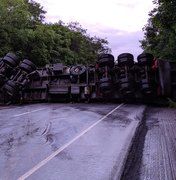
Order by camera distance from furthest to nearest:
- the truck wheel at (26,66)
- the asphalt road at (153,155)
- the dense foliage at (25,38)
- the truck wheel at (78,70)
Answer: the dense foliage at (25,38) → the truck wheel at (26,66) → the truck wheel at (78,70) → the asphalt road at (153,155)

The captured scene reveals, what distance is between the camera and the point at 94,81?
20406 mm

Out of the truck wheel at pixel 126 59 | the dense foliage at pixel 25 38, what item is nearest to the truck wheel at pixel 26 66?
the truck wheel at pixel 126 59

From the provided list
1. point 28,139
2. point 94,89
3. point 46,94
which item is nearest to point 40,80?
point 46,94

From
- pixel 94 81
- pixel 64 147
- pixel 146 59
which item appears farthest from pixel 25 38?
pixel 64 147

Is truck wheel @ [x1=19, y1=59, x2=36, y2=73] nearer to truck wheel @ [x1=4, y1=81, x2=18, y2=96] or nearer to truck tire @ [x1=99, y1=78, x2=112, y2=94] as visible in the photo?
truck wheel @ [x1=4, y1=81, x2=18, y2=96]

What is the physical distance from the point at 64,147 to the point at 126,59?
11.9 metres

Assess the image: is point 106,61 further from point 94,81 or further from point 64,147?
point 64,147

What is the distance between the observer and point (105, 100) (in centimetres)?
2122

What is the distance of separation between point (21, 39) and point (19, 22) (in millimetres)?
1288

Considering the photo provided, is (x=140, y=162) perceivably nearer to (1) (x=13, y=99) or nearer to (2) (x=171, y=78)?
(2) (x=171, y=78)

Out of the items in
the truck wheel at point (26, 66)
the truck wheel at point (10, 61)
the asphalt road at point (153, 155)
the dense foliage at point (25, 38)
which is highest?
the dense foliage at point (25, 38)

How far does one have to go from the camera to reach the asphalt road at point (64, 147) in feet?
19.9

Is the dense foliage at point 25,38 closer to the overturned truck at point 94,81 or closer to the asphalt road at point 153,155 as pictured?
the overturned truck at point 94,81

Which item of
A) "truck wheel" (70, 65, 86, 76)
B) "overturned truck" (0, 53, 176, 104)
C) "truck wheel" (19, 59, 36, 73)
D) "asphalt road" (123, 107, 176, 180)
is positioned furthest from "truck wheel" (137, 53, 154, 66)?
"asphalt road" (123, 107, 176, 180)
